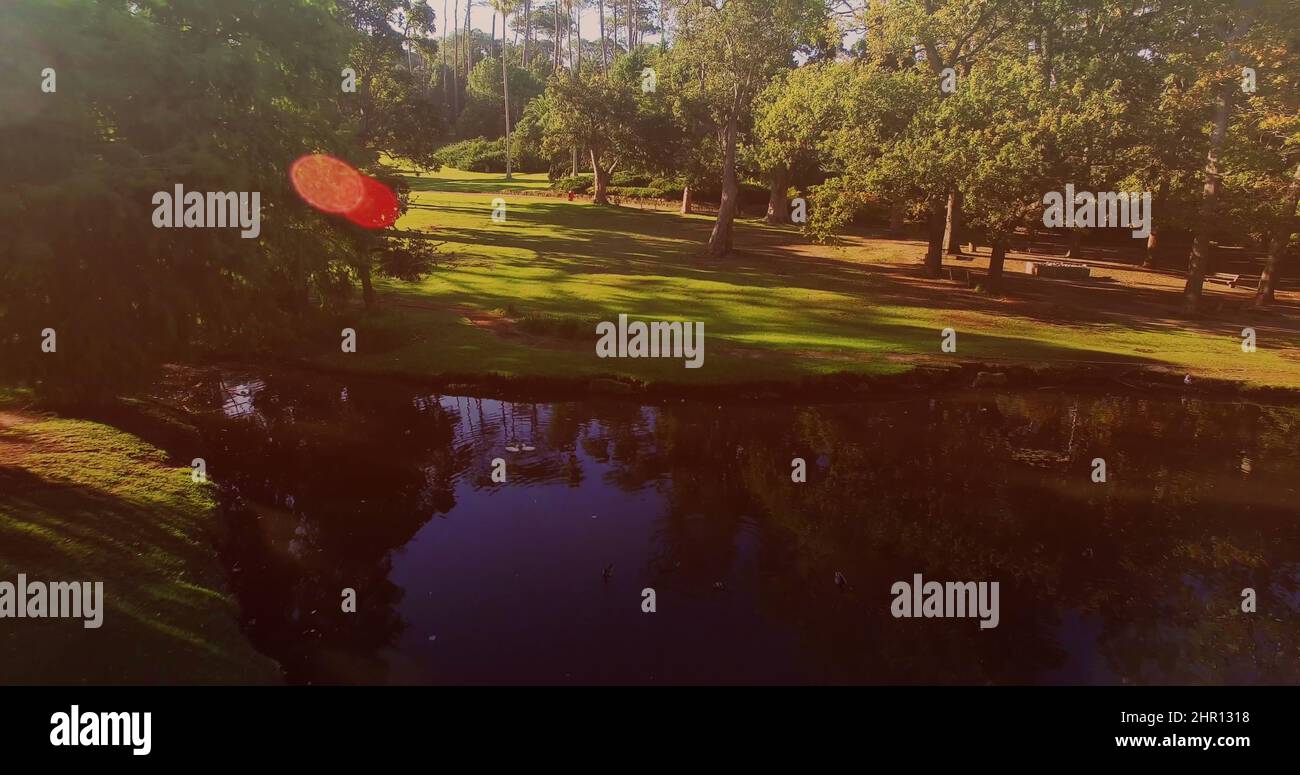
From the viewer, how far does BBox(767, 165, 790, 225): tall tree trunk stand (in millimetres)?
72062

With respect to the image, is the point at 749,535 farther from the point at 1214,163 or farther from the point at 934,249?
the point at 1214,163

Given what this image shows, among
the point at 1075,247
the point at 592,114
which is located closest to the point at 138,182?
the point at 592,114

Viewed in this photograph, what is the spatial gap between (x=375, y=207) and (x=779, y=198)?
53.1 metres

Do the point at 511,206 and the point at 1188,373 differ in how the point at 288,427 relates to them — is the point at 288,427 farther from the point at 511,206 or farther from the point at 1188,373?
the point at 511,206

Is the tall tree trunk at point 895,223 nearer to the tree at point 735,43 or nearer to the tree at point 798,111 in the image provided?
the tree at point 798,111

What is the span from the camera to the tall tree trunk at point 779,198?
72062mm

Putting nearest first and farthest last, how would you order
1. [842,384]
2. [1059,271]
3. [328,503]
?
[328,503] → [842,384] → [1059,271]

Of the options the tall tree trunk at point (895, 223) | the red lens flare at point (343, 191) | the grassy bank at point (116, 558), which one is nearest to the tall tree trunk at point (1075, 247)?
the tall tree trunk at point (895, 223)

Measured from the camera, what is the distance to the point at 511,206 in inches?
2778

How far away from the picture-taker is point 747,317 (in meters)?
36.2

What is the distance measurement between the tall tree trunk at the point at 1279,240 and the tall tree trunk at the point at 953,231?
17.0m

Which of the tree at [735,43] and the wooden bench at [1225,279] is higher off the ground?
the tree at [735,43]

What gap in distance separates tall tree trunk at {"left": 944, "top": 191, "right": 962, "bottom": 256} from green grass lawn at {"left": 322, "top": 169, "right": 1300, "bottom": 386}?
9.08ft

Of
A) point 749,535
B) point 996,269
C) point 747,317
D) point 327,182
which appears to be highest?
point 327,182
